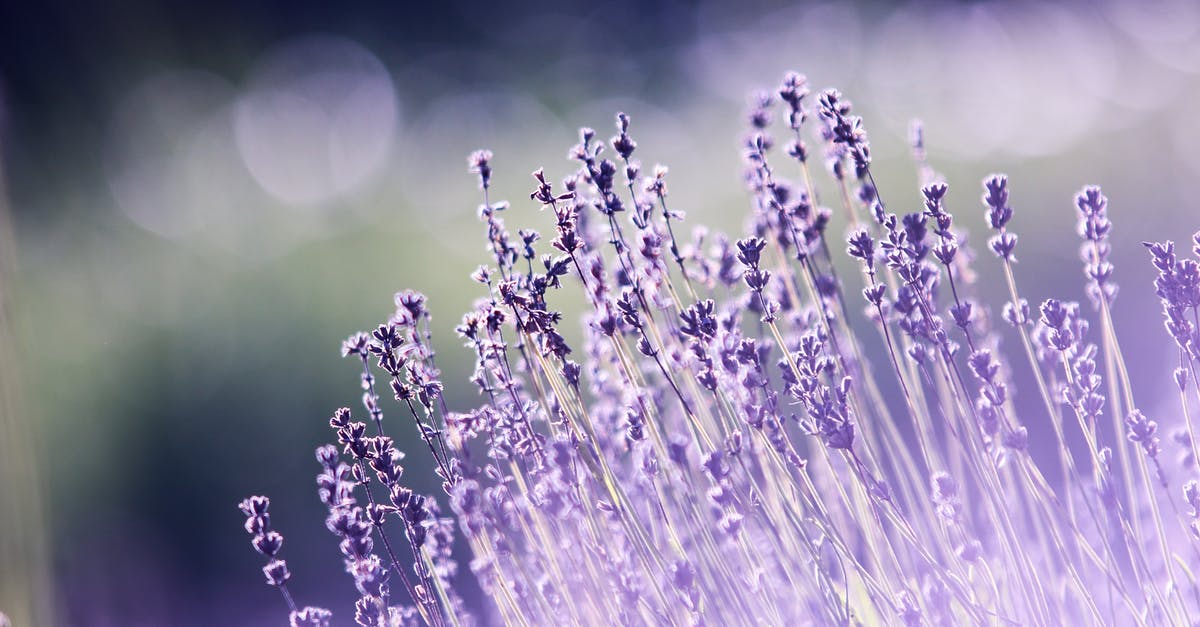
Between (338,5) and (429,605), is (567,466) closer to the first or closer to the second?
(429,605)

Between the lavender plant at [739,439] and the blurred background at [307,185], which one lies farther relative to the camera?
the blurred background at [307,185]

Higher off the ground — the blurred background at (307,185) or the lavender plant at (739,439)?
the blurred background at (307,185)

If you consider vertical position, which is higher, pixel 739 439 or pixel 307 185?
pixel 307 185

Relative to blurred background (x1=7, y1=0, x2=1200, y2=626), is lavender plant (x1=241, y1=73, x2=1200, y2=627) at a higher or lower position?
lower

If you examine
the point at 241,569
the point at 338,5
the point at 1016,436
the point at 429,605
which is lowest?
the point at 1016,436

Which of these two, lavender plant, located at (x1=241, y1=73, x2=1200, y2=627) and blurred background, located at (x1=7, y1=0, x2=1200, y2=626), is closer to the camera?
lavender plant, located at (x1=241, y1=73, x2=1200, y2=627)

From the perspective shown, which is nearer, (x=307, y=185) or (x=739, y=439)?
(x=739, y=439)

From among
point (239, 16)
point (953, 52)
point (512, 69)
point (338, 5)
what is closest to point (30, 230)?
point (239, 16)

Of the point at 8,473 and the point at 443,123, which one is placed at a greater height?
the point at 443,123
